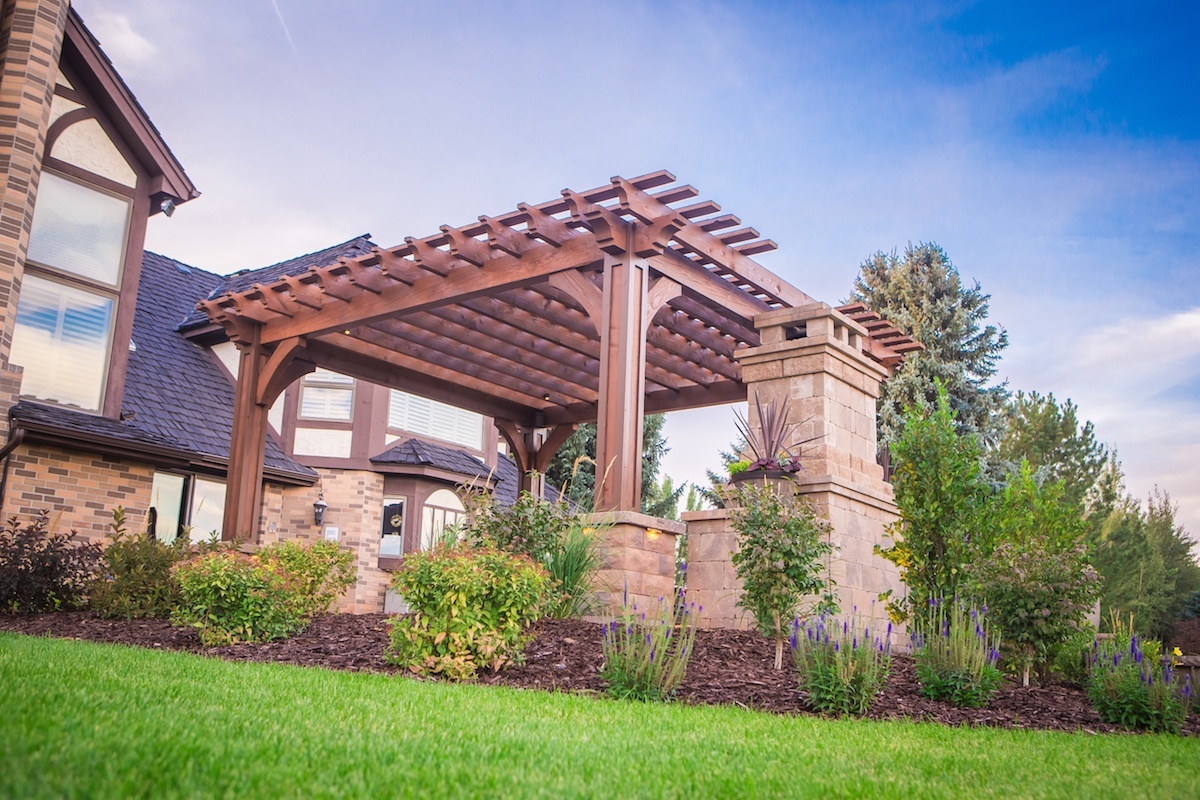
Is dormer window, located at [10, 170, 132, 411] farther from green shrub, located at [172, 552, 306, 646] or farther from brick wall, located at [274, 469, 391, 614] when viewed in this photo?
green shrub, located at [172, 552, 306, 646]

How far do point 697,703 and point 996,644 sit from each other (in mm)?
2018

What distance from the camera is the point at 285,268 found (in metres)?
16.7

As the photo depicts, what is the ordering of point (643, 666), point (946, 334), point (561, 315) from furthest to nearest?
1. point (946, 334)
2. point (561, 315)
3. point (643, 666)

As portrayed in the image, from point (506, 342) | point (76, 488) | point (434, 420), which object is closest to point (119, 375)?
point (76, 488)

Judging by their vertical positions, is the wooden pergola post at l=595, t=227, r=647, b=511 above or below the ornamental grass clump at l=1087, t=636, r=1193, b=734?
above

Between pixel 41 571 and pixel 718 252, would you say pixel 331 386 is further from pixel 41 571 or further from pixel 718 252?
pixel 718 252

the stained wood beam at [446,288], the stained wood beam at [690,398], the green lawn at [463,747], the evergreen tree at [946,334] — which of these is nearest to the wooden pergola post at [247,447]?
the stained wood beam at [446,288]

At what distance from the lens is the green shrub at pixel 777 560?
6086 mm

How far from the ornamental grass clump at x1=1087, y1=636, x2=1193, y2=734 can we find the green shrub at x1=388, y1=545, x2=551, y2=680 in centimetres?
327

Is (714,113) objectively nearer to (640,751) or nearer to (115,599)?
(115,599)

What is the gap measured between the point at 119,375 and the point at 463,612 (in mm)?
8207

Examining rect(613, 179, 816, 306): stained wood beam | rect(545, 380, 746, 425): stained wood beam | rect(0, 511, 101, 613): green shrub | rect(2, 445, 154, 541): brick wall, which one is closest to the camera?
rect(613, 179, 816, 306): stained wood beam

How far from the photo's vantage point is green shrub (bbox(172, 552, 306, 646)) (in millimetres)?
6883

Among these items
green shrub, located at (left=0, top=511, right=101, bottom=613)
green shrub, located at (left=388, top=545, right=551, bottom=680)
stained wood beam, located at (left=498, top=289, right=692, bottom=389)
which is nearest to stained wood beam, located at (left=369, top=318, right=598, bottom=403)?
stained wood beam, located at (left=498, top=289, right=692, bottom=389)
